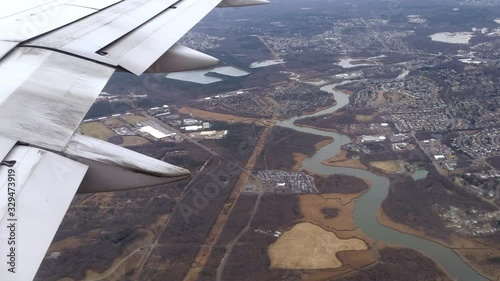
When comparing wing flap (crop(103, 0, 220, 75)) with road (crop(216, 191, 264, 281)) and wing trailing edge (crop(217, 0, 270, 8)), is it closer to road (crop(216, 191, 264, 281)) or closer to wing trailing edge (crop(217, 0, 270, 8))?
wing trailing edge (crop(217, 0, 270, 8))

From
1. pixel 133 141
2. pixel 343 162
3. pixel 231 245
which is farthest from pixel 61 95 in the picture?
pixel 133 141

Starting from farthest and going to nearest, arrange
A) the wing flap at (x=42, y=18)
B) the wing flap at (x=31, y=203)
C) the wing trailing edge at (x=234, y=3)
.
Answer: the wing trailing edge at (x=234, y=3), the wing flap at (x=42, y=18), the wing flap at (x=31, y=203)

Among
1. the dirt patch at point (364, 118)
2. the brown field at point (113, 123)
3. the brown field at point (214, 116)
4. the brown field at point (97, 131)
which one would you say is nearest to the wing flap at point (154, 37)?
the brown field at point (97, 131)

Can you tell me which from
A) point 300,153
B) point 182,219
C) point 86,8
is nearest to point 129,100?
point 300,153

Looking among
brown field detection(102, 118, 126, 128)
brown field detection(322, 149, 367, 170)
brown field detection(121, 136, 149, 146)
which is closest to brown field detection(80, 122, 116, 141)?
brown field detection(102, 118, 126, 128)

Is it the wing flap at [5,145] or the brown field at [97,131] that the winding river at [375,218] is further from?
the wing flap at [5,145]

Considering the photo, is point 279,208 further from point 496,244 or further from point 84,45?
point 84,45
